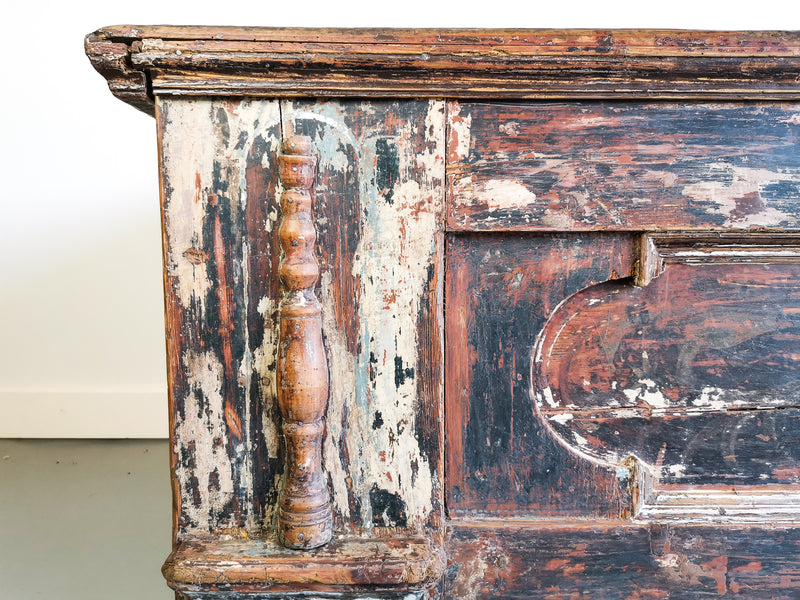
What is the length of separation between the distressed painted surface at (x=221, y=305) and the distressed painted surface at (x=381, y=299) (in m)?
0.05

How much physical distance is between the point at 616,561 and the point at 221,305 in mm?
464

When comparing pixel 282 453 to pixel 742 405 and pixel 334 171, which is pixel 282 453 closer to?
pixel 334 171

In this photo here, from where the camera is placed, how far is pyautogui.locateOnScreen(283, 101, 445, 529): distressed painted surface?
1.71 feet

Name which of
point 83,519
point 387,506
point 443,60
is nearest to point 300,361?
point 387,506

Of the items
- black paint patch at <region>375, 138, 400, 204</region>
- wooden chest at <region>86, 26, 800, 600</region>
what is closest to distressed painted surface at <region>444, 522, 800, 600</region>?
wooden chest at <region>86, 26, 800, 600</region>

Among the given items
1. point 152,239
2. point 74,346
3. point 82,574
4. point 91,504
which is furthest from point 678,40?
point 74,346

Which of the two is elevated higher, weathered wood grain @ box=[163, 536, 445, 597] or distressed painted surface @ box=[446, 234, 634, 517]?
distressed painted surface @ box=[446, 234, 634, 517]

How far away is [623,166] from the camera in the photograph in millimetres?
521

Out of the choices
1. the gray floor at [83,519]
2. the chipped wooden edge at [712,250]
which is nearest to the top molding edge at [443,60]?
the chipped wooden edge at [712,250]

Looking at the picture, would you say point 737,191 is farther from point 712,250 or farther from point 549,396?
point 549,396

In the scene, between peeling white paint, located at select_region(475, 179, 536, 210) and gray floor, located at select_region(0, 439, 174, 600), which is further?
gray floor, located at select_region(0, 439, 174, 600)

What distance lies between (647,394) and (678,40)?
33 cm

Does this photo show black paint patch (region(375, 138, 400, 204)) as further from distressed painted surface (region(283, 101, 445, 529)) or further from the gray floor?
the gray floor

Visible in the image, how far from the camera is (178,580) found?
20.1 inches
